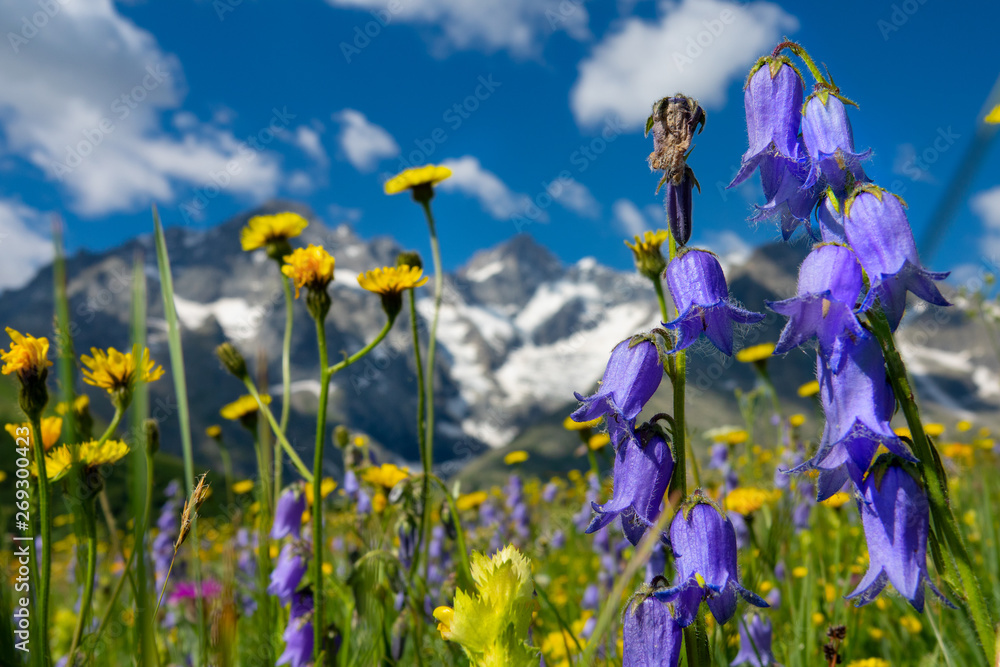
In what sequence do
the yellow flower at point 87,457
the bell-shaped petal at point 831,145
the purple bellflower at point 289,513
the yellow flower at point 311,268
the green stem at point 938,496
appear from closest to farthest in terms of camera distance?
the green stem at point 938,496 → the bell-shaped petal at point 831,145 → the yellow flower at point 87,457 → the yellow flower at point 311,268 → the purple bellflower at point 289,513

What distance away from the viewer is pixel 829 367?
1363mm

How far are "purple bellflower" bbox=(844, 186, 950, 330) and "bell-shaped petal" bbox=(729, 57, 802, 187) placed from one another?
26 centimetres

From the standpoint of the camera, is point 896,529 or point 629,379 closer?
point 896,529

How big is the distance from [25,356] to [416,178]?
2.49 meters

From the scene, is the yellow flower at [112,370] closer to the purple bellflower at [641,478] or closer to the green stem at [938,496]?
the purple bellflower at [641,478]

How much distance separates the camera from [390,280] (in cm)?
280

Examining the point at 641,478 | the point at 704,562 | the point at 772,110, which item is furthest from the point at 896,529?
the point at 772,110

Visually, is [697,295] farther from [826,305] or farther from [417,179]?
[417,179]

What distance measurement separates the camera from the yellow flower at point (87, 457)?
5.73 ft

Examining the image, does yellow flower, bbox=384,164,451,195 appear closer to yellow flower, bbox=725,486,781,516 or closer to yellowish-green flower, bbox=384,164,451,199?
yellowish-green flower, bbox=384,164,451,199

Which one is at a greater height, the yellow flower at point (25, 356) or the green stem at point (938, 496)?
the yellow flower at point (25, 356)

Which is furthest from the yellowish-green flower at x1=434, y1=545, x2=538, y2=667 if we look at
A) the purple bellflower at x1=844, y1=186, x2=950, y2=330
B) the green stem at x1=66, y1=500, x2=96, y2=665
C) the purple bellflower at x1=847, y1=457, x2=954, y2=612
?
the green stem at x1=66, y1=500, x2=96, y2=665

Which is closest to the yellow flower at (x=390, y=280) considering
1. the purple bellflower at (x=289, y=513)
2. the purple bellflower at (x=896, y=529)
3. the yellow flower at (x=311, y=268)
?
the yellow flower at (x=311, y=268)

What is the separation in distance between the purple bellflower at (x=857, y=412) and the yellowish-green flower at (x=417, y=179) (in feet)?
9.47
